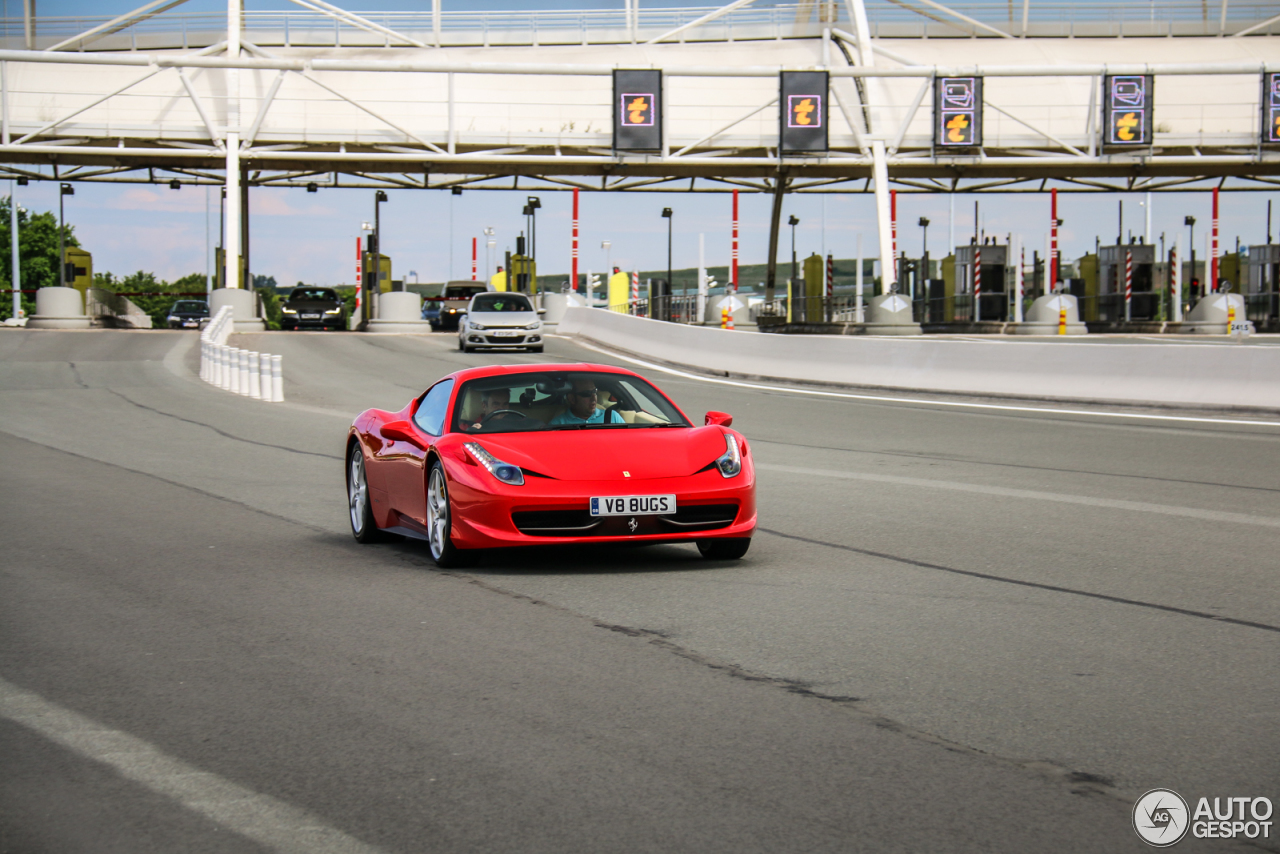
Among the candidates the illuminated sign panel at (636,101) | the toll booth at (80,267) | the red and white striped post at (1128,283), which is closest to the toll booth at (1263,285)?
the red and white striped post at (1128,283)

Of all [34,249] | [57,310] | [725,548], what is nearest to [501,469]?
[725,548]

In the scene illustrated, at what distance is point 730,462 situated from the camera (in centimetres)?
825

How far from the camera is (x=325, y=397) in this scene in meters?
25.2

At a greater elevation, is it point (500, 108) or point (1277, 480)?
point (500, 108)

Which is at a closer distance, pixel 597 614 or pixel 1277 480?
pixel 597 614

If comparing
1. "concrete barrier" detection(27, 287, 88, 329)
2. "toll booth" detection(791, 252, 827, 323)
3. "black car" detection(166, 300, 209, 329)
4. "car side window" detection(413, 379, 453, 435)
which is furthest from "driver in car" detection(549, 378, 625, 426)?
"black car" detection(166, 300, 209, 329)

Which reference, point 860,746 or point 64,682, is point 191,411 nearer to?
point 64,682

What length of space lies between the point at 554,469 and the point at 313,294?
51.9m

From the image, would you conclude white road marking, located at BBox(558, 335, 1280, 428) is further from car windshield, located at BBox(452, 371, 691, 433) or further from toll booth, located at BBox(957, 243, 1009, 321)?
toll booth, located at BBox(957, 243, 1009, 321)

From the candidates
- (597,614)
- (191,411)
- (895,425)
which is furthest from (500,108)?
(597,614)

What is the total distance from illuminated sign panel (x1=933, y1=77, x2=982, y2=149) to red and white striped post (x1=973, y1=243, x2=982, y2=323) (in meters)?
5.66

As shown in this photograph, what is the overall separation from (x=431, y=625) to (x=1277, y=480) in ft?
29.3

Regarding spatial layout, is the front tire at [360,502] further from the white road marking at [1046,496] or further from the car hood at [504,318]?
the car hood at [504,318]

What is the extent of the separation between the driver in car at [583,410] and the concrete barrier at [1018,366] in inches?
538
